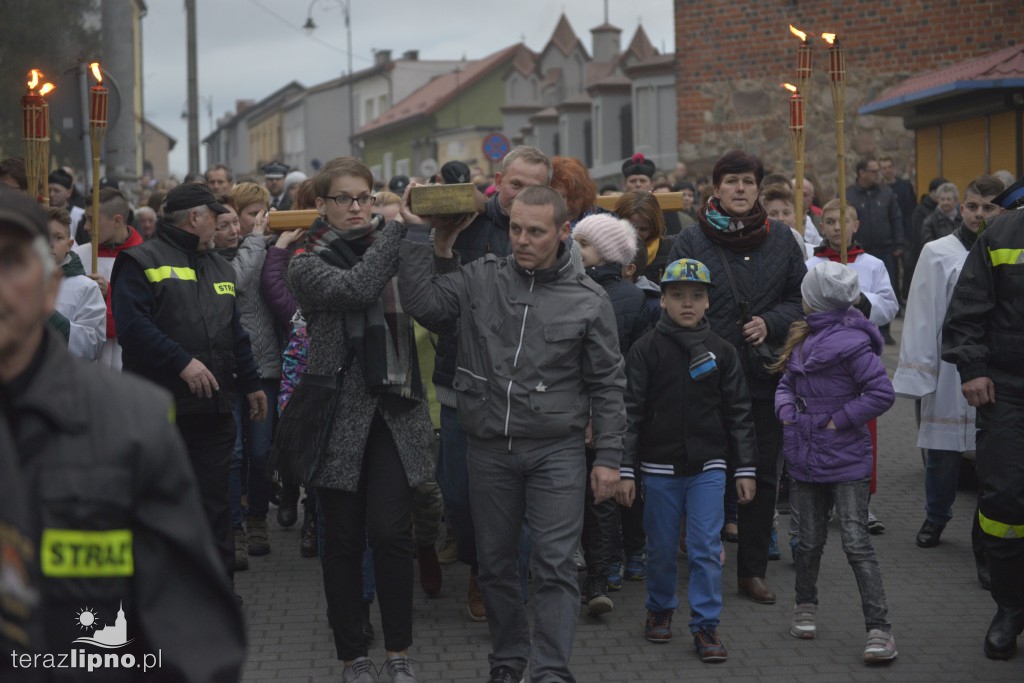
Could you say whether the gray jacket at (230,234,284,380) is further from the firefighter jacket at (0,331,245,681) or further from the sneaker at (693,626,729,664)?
the firefighter jacket at (0,331,245,681)

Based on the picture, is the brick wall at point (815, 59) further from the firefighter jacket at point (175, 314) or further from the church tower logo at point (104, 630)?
the church tower logo at point (104, 630)

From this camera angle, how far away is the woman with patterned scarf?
7141mm

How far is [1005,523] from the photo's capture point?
610cm

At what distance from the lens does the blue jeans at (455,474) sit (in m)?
6.36

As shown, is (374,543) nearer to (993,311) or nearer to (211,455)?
(211,455)

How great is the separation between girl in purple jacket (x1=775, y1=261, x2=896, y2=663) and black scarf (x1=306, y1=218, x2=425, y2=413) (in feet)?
5.98

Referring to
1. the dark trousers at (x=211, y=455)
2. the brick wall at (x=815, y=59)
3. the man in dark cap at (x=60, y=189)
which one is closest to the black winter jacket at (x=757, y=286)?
the dark trousers at (x=211, y=455)

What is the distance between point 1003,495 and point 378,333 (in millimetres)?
2713

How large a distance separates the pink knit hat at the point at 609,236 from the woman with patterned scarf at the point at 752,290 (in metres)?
0.27

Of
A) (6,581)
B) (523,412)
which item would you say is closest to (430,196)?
(523,412)

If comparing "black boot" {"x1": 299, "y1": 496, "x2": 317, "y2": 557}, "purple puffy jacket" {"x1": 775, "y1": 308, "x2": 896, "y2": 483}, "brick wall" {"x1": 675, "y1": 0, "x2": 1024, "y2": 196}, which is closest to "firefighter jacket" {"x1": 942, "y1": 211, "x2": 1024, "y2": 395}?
"purple puffy jacket" {"x1": 775, "y1": 308, "x2": 896, "y2": 483}

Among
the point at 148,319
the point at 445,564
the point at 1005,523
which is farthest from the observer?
the point at 445,564

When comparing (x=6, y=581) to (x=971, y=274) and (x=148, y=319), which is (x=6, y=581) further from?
(x=971, y=274)

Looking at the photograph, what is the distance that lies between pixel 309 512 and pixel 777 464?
9.23ft
